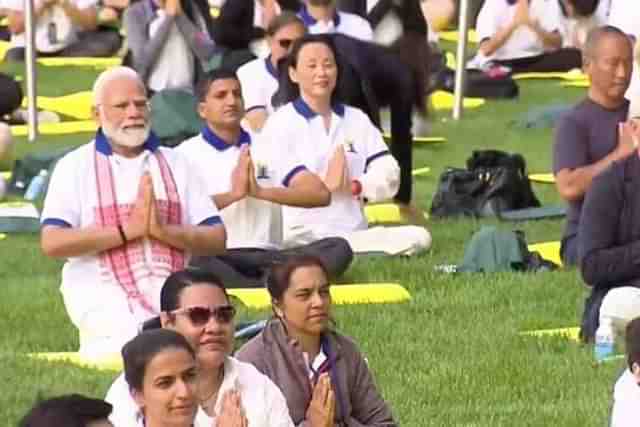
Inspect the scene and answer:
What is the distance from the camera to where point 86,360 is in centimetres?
855

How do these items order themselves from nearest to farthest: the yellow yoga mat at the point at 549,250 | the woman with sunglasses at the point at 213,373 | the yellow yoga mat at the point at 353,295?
the woman with sunglasses at the point at 213,373 < the yellow yoga mat at the point at 353,295 < the yellow yoga mat at the point at 549,250

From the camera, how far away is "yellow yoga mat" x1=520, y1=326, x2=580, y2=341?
29.7 feet

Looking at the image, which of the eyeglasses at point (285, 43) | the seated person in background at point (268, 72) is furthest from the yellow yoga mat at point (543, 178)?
the eyeglasses at point (285, 43)

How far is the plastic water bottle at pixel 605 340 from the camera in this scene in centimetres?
859

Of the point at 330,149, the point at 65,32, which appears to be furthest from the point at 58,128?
the point at 330,149

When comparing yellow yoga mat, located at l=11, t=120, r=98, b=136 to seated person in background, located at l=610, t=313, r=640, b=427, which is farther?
yellow yoga mat, located at l=11, t=120, r=98, b=136

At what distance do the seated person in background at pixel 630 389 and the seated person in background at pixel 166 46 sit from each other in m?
8.73

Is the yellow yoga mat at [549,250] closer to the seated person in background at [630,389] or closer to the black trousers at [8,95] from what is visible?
the seated person in background at [630,389]

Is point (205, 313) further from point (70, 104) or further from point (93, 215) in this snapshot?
point (70, 104)

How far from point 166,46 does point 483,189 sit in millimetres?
3890

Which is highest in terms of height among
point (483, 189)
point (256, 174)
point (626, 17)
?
point (626, 17)

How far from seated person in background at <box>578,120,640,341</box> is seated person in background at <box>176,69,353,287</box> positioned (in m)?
1.65

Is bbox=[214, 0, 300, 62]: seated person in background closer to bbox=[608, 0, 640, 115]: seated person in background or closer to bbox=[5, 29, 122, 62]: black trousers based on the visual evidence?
bbox=[608, 0, 640, 115]: seated person in background

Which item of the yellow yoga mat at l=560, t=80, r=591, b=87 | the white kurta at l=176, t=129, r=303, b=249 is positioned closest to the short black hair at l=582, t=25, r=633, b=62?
the white kurta at l=176, t=129, r=303, b=249
